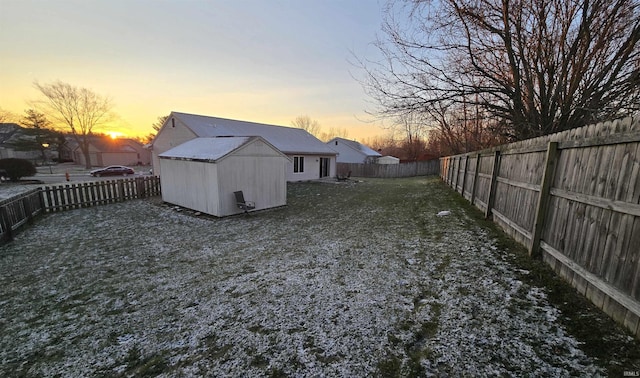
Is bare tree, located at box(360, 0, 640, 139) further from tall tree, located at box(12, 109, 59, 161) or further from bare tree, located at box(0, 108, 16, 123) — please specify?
bare tree, located at box(0, 108, 16, 123)

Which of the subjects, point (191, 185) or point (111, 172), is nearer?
point (191, 185)

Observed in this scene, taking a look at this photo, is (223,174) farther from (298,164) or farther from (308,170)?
(308,170)

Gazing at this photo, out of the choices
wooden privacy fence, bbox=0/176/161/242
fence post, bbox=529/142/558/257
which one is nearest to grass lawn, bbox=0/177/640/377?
fence post, bbox=529/142/558/257

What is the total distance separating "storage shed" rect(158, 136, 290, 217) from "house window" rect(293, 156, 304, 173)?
8392 mm

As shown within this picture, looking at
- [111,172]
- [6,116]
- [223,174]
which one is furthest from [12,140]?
[223,174]

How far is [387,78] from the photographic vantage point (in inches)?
253

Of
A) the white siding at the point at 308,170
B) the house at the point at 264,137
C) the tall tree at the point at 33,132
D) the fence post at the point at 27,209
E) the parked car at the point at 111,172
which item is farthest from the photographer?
→ the tall tree at the point at 33,132

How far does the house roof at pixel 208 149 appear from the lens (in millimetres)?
8844

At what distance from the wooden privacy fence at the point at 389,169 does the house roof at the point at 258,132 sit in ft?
19.3

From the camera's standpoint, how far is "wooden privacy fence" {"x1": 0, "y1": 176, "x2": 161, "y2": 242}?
6734 millimetres

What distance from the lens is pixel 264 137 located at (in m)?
19.2

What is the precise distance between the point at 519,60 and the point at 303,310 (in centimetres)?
763

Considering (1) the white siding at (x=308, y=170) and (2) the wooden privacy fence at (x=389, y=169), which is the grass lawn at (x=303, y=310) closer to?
(1) the white siding at (x=308, y=170)

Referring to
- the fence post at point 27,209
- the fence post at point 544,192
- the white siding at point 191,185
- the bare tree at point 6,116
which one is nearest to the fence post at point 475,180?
the fence post at point 544,192
